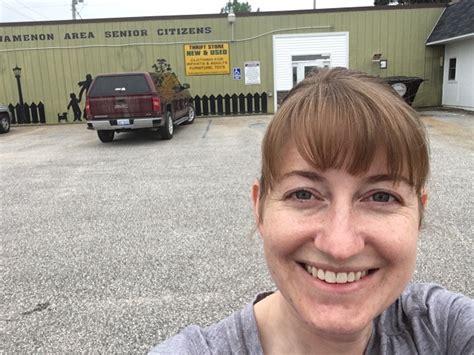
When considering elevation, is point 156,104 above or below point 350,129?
below

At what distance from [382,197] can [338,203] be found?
118mm

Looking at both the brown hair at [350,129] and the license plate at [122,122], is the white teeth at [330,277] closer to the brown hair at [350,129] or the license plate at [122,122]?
the brown hair at [350,129]

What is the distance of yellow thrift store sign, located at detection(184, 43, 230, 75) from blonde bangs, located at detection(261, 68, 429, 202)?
64.4 ft

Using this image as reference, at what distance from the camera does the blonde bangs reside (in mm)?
1110

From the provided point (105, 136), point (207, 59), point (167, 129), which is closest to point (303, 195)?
point (167, 129)

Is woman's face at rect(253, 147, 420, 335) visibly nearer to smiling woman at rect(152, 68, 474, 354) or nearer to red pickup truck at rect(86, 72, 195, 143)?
smiling woman at rect(152, 68, 474, 354)

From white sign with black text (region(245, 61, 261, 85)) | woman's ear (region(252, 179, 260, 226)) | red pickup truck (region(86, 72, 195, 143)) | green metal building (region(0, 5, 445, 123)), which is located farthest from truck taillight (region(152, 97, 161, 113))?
woman's ear (region(252, 179, 260, 226))

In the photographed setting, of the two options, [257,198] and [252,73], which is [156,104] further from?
[257,198]

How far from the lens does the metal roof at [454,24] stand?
17766mm

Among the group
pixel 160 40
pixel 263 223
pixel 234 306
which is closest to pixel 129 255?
pixel 234 306

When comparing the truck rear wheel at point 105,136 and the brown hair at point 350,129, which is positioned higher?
the brown hair at point 350,129

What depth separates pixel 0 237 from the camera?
5219 mm

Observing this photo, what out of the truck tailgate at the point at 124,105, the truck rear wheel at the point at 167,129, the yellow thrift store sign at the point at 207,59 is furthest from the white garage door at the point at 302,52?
the truck tailgate at the point at 124,105

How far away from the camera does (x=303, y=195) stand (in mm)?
1167
